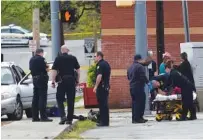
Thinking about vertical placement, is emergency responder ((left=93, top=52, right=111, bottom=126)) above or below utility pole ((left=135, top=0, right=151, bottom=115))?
below

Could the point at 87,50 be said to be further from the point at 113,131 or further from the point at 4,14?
the point at 113,131

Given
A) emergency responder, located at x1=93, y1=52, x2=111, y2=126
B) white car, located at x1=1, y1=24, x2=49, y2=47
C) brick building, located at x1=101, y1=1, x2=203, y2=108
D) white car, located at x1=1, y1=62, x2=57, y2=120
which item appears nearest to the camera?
emergency responder, located at x1=93, y1=52, x2=111, y2=126

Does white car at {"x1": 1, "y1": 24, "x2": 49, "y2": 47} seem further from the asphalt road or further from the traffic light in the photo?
the traffic light

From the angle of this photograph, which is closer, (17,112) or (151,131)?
(151,131)

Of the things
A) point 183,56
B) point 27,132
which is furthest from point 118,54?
point 27,132

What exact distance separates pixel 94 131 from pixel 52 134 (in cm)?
216

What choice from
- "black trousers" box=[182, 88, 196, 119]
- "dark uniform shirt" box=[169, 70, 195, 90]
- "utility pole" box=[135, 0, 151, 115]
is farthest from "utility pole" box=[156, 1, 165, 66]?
"black trousers" box=[182, 88, 196, 119]

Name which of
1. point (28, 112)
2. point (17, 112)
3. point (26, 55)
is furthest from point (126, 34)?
point (26, 55)

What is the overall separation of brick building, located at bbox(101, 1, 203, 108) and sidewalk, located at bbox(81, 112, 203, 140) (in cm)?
803

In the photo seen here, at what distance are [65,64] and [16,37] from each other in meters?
38.8

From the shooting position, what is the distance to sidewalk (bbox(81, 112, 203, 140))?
1414 cm

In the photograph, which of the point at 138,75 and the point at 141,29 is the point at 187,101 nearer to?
the point at 138,75

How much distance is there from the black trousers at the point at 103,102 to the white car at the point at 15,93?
3085 mm

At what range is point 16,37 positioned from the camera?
54.3m
